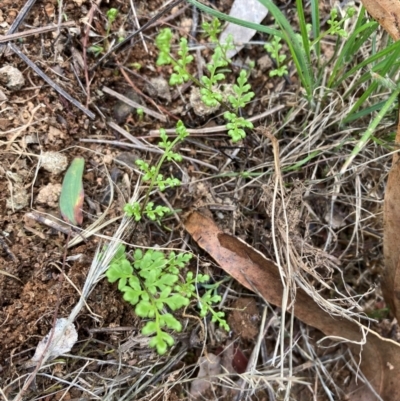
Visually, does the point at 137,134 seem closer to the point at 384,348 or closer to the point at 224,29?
the point at 224,29

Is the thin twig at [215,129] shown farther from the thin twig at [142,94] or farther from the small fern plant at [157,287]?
the small fern plant at [157,287]

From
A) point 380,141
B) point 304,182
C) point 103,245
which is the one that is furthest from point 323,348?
point 103,245

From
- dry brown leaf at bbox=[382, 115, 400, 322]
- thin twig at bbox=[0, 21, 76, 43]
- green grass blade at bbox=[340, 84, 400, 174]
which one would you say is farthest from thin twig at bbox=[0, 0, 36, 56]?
dry brown leaf at bbox=[382, 115, 400, 322]

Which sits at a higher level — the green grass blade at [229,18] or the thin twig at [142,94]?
the green grass blade at [229,18]

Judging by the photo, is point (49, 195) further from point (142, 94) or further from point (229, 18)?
point (229, 18)

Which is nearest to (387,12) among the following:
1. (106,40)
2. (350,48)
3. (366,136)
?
(350,48)

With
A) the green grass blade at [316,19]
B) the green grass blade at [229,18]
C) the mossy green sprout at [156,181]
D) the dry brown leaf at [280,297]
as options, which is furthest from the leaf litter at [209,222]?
the green grass blade at [229,18]

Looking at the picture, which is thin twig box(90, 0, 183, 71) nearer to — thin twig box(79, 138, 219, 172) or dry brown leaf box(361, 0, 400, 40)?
thin twig box(79, 138, 219, 172)
